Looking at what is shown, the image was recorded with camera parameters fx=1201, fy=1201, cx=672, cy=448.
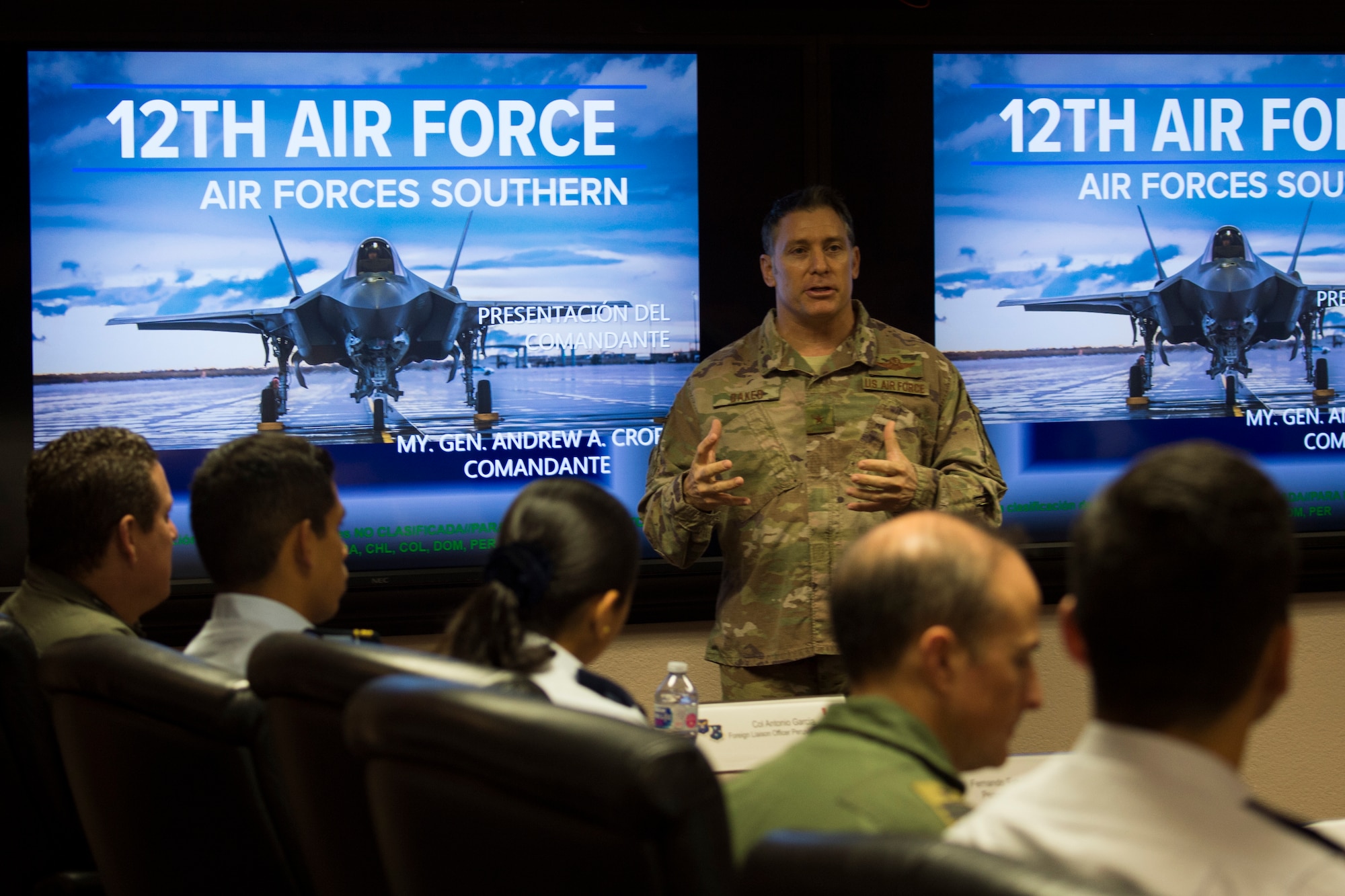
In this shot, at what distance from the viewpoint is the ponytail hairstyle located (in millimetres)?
1526

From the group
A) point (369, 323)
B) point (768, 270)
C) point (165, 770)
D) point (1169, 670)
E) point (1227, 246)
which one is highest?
point (1227, 246)

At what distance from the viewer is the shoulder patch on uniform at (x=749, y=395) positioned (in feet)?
9.85

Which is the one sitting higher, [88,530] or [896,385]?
[896,385]

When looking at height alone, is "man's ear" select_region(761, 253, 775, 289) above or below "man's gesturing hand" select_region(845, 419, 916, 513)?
above

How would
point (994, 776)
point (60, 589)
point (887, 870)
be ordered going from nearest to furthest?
point (887, 870), point (994, 776), point (60, 589)

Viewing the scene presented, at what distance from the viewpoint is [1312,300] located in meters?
3.66

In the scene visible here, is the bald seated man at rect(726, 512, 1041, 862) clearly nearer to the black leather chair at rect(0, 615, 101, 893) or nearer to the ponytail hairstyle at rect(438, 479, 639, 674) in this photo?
the ponytail hairstyle at rect(438, 479, 639, 674)

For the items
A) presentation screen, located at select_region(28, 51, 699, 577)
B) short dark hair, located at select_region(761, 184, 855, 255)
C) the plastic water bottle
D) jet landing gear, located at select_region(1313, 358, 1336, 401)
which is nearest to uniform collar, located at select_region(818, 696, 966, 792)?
the plastic water bottle

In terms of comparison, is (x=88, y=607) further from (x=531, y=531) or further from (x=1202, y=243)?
(x=1202, y=243)

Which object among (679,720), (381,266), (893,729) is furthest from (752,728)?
(381,266)

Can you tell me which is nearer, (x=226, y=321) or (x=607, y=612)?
(x=607, y=612)

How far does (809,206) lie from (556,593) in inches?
66.1

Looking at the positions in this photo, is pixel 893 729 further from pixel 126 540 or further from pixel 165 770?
pixel 126 540

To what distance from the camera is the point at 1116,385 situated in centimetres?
360
